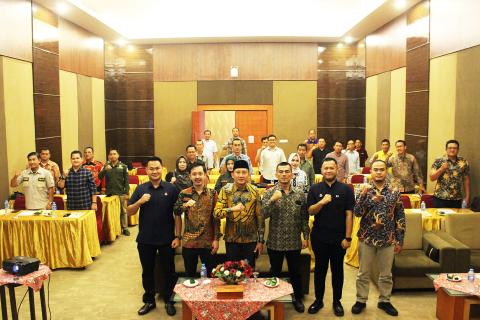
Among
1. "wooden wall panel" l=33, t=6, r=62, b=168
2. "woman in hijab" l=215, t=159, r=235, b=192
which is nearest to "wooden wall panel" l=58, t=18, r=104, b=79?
"wooden wall panel" l=33, t=6, r=62, b=168

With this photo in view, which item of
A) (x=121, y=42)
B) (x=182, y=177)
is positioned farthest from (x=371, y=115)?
(x=121, y=42)

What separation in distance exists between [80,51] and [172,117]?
3.20m

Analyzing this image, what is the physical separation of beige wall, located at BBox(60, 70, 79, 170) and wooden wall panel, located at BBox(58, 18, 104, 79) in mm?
250

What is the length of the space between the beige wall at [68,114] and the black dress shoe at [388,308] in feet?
23.0

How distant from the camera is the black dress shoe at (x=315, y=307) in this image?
186 inches

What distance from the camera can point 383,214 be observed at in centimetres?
448

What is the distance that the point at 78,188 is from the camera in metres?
6.61

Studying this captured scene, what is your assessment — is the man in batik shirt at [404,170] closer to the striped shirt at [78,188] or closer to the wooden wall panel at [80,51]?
the striped shirt at [78,188]

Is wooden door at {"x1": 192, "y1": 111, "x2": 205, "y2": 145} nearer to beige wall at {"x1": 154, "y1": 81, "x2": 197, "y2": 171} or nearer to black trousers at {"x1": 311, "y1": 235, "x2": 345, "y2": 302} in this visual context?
beige wall at {"x1": 154, "y1": 81, "x2": 197, "y2": 171}

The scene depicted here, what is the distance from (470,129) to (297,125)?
6155 millimetres

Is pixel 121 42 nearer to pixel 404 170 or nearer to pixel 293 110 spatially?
A: pixel 293 110

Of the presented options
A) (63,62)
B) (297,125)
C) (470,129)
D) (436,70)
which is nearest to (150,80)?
(63,62)

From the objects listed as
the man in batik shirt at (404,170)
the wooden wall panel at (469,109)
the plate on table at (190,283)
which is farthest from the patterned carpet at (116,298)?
the wooden wall panel at (469,109)

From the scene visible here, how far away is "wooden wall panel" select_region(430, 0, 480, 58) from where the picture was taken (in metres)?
6.89
